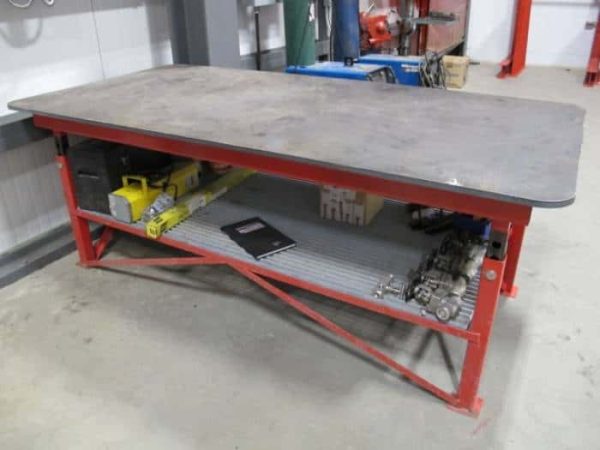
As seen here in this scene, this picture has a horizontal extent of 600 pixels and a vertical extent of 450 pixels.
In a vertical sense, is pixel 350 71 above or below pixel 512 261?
above

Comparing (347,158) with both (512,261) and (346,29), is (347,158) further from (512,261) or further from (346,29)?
(346,29)

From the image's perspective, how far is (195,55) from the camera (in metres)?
2.90

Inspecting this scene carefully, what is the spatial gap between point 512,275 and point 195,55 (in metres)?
2.01

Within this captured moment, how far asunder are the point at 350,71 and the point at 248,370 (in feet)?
6.79

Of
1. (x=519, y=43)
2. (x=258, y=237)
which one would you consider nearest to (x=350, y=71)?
(x=258, y=237)

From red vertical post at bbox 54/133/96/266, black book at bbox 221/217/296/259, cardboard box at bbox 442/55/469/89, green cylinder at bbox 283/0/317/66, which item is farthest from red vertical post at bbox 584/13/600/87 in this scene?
red vertical post at bbox 54/133/96/266

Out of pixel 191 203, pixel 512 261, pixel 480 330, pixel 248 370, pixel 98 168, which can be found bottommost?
pixel 248 370

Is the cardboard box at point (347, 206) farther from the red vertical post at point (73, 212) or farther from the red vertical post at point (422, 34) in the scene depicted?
the red vertical post at point (422, 34)

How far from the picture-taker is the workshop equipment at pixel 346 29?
138 inches

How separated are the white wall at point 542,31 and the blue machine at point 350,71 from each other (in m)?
3.90

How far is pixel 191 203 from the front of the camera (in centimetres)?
231

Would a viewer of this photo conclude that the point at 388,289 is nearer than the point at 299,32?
Yes

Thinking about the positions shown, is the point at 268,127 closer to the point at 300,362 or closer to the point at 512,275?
the point at 300,362

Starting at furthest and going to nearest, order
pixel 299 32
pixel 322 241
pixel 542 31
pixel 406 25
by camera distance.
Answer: pixel 542 31 < pixel 406 25 < pixel 299 32 < pixel 322 241
